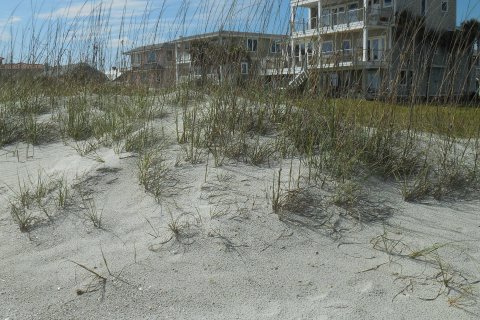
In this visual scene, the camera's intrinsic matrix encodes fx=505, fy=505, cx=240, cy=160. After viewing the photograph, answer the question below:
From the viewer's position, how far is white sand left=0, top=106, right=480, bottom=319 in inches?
96.3

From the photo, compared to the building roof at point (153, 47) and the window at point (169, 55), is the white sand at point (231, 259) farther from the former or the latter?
the window at point (169, 55)

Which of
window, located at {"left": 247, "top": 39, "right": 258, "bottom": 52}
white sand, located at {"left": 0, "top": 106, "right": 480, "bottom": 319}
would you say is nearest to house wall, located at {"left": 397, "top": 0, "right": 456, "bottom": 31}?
window, located at {"left": 247, "top": 39, "right": 258, "bottom": 52}

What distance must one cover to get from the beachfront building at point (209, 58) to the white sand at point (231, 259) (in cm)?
144

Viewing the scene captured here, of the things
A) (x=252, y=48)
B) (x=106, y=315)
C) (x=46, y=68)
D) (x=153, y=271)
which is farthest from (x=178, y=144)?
(x=46, y=68)

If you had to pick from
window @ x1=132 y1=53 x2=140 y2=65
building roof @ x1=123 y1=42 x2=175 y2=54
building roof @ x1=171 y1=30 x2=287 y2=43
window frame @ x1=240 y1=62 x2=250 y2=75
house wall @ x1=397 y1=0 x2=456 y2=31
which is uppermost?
house wall @ x1=397 y1=0 x2=456 y2=31

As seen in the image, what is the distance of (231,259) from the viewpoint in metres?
2.80

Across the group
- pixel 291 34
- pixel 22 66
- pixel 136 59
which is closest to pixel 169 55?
pixel 136 59

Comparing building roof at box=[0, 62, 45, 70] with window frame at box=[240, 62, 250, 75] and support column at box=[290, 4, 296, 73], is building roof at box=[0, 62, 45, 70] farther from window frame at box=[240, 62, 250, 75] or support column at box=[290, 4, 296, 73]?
support column at box=[290, 4, 296, 73]

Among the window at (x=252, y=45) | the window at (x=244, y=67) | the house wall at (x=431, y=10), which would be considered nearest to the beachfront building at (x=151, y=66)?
the window at (x=244, y=67)

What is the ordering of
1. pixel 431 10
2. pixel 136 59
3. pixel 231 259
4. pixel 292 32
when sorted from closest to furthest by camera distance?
pixel 231 259
pixel 292 32
pixel 431 10
pixel 136 59

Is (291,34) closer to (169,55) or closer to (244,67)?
(244,67)

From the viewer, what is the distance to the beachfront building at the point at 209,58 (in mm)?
4688

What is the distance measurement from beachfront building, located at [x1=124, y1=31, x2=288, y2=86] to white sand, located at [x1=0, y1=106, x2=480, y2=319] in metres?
1.44

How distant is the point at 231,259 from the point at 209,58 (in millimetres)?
2827
